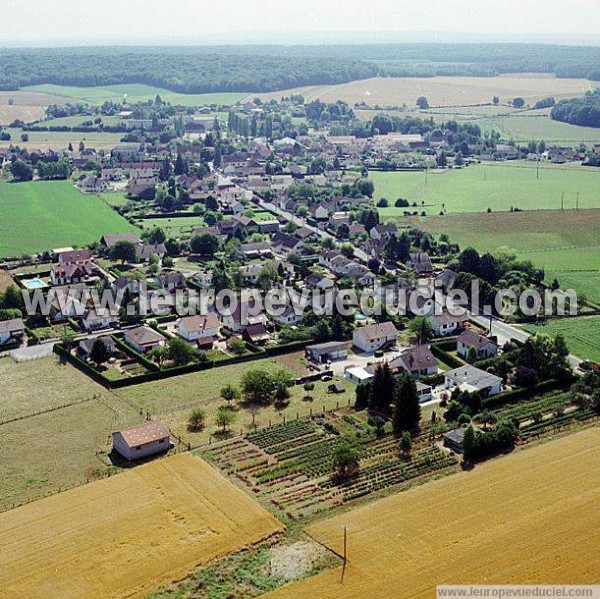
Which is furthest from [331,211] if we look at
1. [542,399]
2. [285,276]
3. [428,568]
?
[428,568]

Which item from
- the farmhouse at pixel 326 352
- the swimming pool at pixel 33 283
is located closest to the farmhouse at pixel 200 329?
the farmhouse at pixel 326 352

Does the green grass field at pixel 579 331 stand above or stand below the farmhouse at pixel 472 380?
below

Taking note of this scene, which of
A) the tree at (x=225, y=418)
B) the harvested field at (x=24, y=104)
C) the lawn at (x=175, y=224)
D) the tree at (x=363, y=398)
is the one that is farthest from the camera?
the harvested field at (x=24, y=104)

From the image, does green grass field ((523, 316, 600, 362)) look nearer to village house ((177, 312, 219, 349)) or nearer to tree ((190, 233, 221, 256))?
village house ((177, 312, 219, 349))

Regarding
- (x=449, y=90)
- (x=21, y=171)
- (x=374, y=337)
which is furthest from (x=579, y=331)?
(x=449, y=90)

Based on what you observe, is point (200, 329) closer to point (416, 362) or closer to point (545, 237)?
point (416, 362)

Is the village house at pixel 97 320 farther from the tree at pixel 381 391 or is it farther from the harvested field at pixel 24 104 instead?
the harvested field at pixel 24 104
